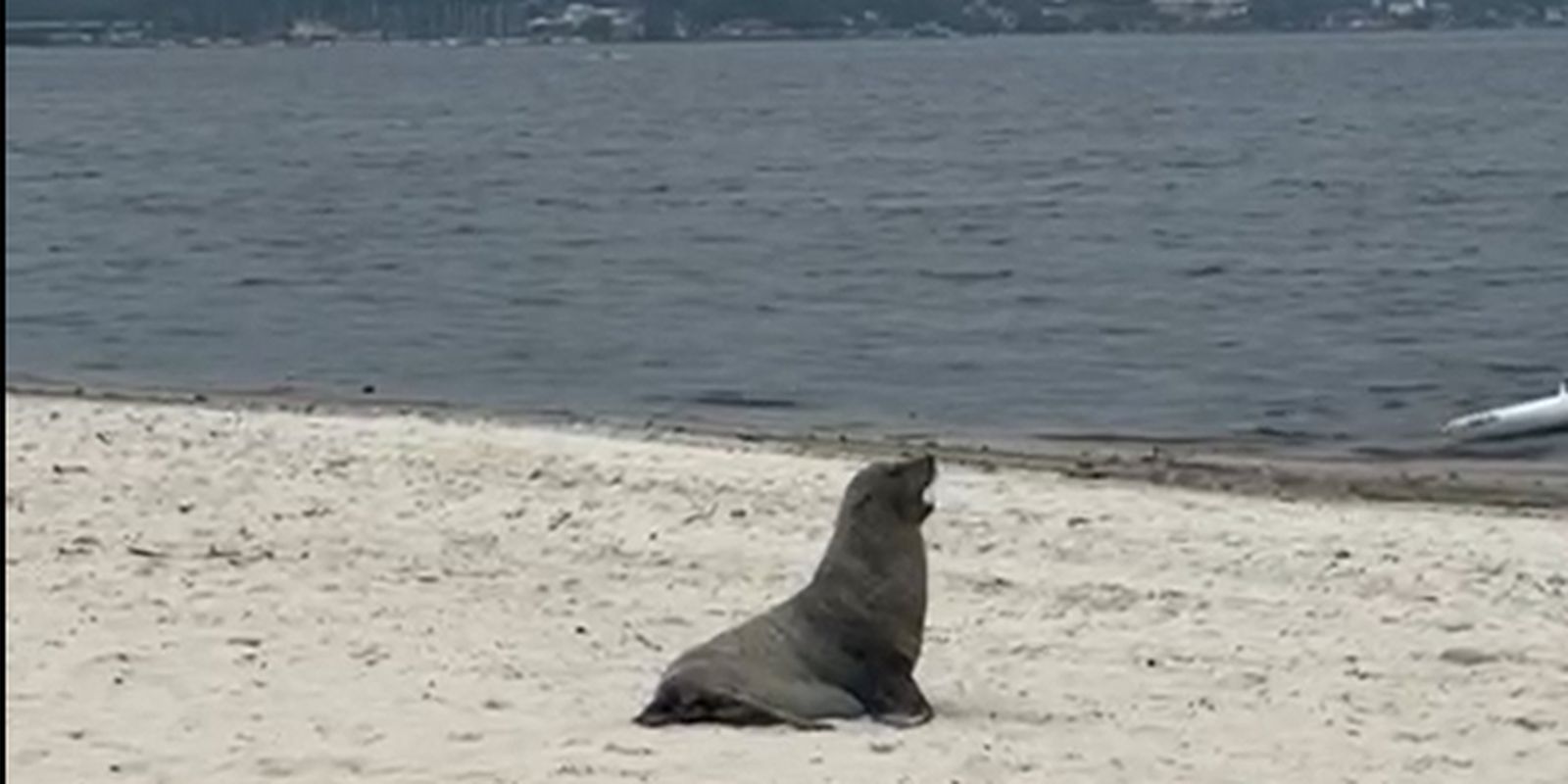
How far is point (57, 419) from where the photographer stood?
1819cm

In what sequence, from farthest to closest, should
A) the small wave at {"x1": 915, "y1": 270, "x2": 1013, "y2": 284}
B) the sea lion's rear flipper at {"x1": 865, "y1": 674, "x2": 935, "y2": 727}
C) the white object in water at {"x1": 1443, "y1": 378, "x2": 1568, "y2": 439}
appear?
the small wave at {"x1": 915, "y1": 270, "x2": 1013, "y2": 284} < the white object in water at {"x1": 1443, "y1": 378, "x2": 1568, "y2": 439} < the sea lion's rear flipper at {"x1": 865, "y1": 674, "x2": 935, "y2": 727}

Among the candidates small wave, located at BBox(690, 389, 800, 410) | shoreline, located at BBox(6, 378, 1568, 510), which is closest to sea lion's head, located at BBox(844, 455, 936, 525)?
shoreline, located at BBox(6, 378, 1568, 510)

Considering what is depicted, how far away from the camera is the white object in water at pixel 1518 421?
20.7 meters

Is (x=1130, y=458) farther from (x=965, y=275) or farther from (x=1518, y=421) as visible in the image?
(x=965, y=275)

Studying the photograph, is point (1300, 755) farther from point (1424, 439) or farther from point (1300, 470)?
point (1424, 439)

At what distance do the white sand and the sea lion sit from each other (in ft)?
0.58

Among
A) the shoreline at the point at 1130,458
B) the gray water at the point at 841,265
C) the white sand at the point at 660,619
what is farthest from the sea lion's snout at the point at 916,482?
the gray water at the point at 841,265

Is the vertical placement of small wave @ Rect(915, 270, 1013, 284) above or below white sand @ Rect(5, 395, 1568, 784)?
below

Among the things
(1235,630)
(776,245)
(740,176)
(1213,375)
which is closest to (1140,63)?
(740,176)

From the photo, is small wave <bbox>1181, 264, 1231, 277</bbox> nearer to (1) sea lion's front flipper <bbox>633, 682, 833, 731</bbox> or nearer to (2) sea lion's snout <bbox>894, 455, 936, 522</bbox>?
(2) sea lion's snout <bbox>894, 455, 936, 522</bbox>

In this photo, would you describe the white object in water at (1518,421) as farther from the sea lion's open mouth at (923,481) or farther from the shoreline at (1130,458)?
the sea lion's open mouth at (923,481)

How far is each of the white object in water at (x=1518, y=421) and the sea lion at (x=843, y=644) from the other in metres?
11.0

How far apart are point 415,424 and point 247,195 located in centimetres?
4150

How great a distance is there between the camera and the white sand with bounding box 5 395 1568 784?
9.34 m
